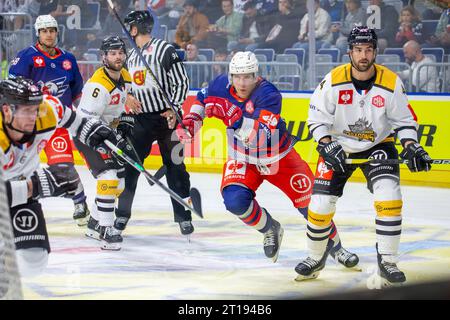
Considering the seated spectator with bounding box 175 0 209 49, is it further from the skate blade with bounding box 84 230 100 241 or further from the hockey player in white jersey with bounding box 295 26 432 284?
the hockey player in white jersey with bounding box 295 26 432 284

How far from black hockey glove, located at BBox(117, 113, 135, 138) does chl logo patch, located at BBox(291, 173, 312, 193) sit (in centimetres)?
140

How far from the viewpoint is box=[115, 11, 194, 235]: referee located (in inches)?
235

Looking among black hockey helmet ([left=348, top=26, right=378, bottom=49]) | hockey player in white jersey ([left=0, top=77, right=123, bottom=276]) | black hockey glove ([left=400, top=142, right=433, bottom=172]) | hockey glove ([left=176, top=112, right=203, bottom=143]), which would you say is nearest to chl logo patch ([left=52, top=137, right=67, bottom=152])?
hockey glove ([left=176, top=112, right=203, bottom=143])

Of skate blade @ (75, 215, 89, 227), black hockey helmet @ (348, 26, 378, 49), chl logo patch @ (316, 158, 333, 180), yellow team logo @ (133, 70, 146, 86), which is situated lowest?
skate blade @ (75, 215, 89, 227)

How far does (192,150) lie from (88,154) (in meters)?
3.43

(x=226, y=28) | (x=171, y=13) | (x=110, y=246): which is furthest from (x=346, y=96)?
(x=171, y=13)

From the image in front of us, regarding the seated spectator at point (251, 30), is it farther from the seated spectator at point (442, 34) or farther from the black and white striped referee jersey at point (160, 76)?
the black and white striped referee jersey at point (160, 76)

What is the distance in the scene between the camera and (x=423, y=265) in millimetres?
5016

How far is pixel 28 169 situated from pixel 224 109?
1.51 m

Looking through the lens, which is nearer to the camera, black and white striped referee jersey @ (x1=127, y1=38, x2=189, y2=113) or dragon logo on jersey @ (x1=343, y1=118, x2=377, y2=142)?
dragon logo on jersey @ (x1=343, y1=118, x2=377, y2=142)

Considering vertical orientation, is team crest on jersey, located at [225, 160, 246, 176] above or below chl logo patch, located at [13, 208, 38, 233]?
below

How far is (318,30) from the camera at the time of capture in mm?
9297

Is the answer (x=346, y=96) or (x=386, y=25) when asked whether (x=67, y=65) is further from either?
(x=386, y=25)

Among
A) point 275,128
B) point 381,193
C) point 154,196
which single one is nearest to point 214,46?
Result: point 154,196
